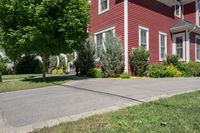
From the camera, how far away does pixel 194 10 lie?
21.6m

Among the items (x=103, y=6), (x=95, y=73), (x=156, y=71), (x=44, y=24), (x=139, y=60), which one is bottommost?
(x=95, y=73)

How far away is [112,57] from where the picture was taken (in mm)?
15047

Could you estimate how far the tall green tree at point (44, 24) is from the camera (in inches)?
483

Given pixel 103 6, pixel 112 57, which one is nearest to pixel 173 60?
pixel 112 57

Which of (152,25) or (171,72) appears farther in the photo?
(152,25)

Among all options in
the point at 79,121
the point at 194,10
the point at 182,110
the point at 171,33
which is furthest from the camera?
the point at 194,10

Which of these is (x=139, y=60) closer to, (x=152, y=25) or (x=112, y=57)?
(x=112, y=57)

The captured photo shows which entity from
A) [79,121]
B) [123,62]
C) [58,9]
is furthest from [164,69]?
[79,121]

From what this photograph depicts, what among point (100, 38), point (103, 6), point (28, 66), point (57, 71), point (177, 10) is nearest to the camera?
point (103, 6)

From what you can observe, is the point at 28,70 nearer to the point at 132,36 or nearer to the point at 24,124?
the point at 132,36

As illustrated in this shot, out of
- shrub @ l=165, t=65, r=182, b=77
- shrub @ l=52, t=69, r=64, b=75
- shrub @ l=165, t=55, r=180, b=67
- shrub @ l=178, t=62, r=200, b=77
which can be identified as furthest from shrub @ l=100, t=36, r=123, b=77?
shrub @ l=52, t=69, r=64, b=75

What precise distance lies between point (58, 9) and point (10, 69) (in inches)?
730

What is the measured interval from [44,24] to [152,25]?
887 cm

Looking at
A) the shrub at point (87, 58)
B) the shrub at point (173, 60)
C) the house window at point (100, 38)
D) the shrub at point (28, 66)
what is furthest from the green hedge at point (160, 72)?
the shrub at point (28, 66)
